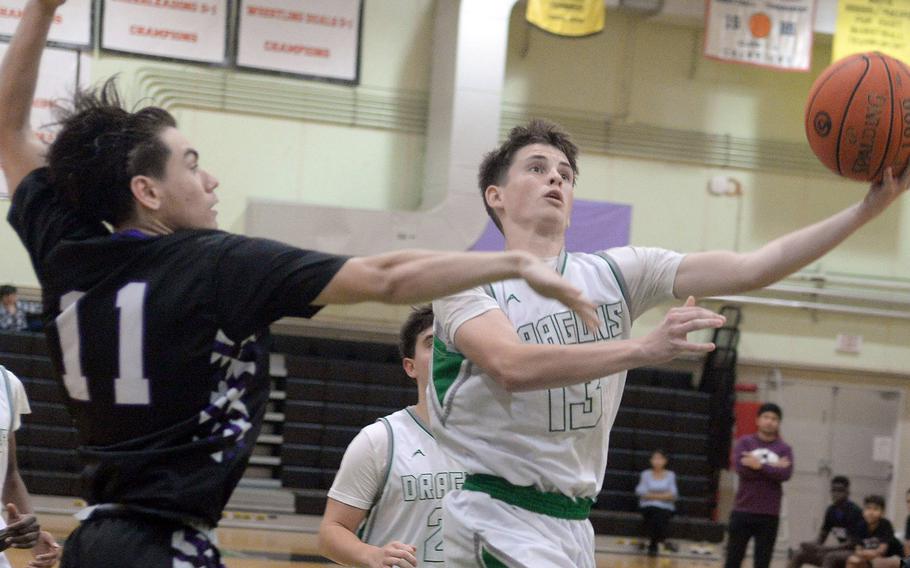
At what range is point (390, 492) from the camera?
13.0 feet

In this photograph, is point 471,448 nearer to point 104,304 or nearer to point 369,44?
point 104,304

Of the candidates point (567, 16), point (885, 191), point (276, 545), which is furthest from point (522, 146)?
point (567, 16)

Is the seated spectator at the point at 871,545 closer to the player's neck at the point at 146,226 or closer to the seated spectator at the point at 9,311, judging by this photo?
the seated spectator at the point at 9,311

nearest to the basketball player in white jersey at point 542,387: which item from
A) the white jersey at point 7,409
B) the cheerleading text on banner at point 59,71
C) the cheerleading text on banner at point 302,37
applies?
the white jersey at point 7,409

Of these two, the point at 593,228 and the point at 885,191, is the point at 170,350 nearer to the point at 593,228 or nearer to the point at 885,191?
the point at 885,191

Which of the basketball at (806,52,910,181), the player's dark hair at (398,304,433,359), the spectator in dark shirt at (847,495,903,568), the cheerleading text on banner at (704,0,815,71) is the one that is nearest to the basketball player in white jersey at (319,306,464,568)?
the player's dark hair at (398,304,433,359)

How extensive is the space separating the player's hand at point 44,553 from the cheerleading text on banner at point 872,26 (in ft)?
38.2

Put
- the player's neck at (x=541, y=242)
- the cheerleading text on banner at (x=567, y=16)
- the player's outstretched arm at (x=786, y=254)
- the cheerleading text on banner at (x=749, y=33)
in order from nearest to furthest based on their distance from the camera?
1. the player's outstretched arm at (x=786, y=254)
2. the player's neck at (x=541, y=242)
3. the cheerleading text on banner at (x=567, y=16)
4. the cheerleading text on banner at (x=749, y=33)

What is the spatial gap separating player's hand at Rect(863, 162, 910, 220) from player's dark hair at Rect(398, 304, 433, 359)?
167 centimetres

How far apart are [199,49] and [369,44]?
1.99 meters

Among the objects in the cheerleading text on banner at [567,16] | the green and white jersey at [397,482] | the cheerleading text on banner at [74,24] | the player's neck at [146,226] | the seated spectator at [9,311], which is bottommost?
the seated spectator at [9,311]

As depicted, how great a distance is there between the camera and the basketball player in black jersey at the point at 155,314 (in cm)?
233

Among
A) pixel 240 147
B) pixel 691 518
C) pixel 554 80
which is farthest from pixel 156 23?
pixel 691 518

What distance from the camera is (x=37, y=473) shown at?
12.1m
